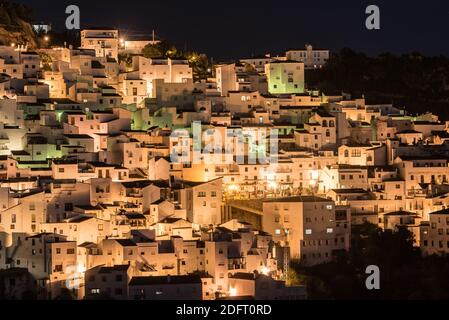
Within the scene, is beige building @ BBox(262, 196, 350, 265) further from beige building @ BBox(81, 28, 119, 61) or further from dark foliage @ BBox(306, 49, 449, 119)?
dark foliage @ BBox(306, 49, 449, 119)

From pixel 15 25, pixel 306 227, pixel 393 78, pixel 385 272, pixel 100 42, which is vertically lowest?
pixel 385 272

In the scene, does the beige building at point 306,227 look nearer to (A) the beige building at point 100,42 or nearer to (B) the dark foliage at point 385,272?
(B) the dark foliage at point 385,272

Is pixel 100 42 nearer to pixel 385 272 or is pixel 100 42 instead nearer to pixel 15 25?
pixel 15 25

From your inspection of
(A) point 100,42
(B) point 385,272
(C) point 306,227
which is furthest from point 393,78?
(C) point 306,227

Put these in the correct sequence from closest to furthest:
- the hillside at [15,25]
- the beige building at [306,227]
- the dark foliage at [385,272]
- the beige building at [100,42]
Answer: the dark foliage at [385,272]
the beige building at [306,227]
the hillside at [15,25]
the beige building at [100,42]

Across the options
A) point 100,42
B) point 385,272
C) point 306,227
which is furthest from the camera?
point 100,42

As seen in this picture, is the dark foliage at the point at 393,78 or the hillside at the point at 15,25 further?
the dark foliage at the point at 393,78

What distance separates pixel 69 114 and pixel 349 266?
369 inches

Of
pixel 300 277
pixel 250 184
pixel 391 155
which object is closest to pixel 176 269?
pixel 300 277

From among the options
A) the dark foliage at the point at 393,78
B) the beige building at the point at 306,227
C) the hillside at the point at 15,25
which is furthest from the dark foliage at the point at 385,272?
the dark foliage at the point at 393,78

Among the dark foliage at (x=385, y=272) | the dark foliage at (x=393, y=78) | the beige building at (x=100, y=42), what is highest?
the beige building at (x=100, y=42)

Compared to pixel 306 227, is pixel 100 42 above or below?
above

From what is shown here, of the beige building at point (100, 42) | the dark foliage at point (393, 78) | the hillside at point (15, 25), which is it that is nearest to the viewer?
the hillside at point (15, 25)

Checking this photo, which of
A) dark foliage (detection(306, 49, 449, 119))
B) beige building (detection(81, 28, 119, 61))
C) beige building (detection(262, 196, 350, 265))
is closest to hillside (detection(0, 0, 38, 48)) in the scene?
beige building (detection(81, 28, 119, 61))
